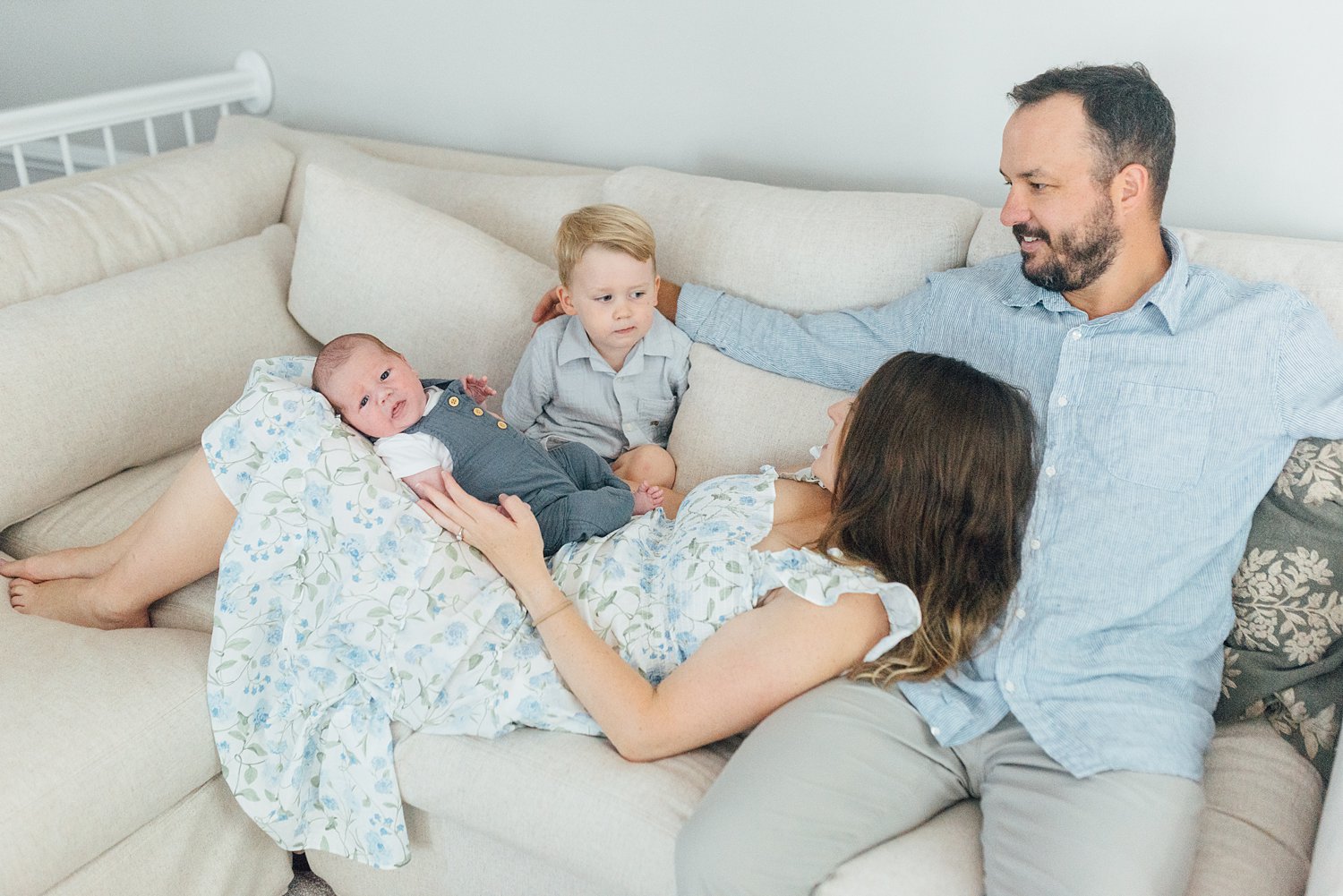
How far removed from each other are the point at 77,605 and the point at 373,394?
1.92 feet

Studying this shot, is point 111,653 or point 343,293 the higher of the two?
point 343,293

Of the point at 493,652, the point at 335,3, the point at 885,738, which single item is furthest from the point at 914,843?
the point at 335,3

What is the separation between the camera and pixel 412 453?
1726 mm

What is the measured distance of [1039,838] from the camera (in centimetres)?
129

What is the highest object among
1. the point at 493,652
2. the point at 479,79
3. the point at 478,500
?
the point at 479,79

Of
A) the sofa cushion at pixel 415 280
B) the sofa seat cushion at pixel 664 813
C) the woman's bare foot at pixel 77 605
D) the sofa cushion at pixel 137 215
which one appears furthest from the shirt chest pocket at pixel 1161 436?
the sofa cushion at pixel 137 215

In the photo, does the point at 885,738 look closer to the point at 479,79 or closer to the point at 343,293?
the point at 343,293

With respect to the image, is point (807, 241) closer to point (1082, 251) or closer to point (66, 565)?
point (1082, 251)

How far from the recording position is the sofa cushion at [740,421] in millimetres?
1913

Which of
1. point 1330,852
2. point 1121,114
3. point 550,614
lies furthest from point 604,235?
point 1330,852

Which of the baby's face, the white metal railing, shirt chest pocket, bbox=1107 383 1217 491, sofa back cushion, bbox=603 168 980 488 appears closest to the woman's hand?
the baby's face

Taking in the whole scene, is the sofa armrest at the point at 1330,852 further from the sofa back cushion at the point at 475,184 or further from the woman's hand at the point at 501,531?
the sofa back cushion at the point at 475,184

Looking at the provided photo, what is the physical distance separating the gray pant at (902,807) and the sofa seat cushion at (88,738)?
763 millimetres

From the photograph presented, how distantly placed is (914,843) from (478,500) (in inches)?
30.4
